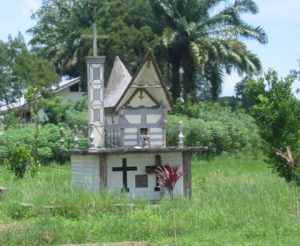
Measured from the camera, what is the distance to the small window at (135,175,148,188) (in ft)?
54.0

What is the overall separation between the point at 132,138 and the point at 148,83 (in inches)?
54.6

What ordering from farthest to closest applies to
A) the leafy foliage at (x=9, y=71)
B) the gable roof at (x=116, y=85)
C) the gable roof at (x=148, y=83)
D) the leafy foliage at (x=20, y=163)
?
the leafy foliage at (x=9, y=71)
the leafy foliage at (x=20, y=163)
the gable roof at (x=116, y=85)
the gable roof at (x=148, y=83)

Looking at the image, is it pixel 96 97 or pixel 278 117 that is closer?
pixel 96 97

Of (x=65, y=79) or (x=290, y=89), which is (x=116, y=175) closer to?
(x=290, y=89)

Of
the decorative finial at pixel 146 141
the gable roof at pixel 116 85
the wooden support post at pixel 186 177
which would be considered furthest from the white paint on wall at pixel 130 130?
the wooden support post at pixel 186 177

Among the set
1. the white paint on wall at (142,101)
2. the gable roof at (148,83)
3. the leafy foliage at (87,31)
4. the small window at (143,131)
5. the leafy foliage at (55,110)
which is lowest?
the small window at (143,131)

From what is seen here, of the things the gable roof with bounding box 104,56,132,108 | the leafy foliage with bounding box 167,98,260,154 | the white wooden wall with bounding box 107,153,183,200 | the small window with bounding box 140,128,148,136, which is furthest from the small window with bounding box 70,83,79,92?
the white wooden wall with bounding box 107,153,183,200

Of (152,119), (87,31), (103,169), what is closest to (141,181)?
(103,169)

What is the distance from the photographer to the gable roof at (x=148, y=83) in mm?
16359

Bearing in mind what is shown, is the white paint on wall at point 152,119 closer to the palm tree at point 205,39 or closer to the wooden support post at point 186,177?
the wooden support post at point 186,177

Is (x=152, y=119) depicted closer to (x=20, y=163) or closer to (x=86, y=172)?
(x=86, y=172)

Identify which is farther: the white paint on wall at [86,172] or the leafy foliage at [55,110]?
the leafy foliage at [55,110]

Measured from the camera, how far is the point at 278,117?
19.4 metres

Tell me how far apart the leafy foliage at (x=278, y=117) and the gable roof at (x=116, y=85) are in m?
4.26
